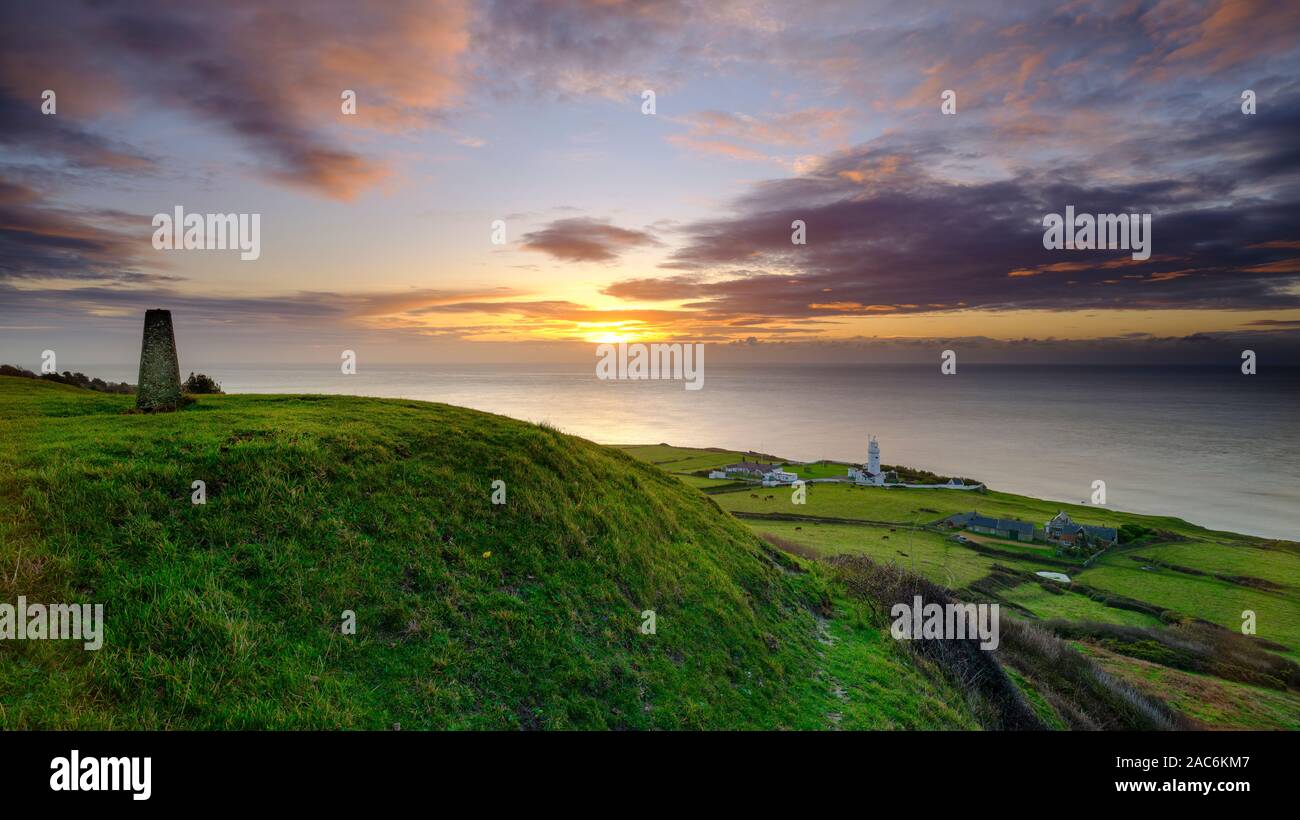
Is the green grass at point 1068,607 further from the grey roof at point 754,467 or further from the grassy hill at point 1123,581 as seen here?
the grey roof at point 754,467

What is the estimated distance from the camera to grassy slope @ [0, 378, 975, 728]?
7.90m

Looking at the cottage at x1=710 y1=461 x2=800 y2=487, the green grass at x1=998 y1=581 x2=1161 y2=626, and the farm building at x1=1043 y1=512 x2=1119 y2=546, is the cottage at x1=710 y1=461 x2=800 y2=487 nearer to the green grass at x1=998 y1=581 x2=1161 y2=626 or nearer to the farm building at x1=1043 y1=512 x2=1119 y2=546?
the farm building at x1=1043 y1=512 x2=1119 y2=546

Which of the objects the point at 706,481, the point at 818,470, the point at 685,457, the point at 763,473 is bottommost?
the point at 706,481

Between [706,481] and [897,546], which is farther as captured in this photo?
[706,481]

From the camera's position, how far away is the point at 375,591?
1055 cm

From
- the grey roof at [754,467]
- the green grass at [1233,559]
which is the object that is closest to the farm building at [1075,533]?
the green grass at [1233,559]

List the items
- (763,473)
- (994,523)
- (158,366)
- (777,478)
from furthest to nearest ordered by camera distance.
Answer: (763,473), (777,478), (994,523), (158,366)

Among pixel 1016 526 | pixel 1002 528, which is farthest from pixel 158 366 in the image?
pixel 1016 526

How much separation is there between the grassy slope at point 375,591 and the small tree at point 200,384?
10.6m

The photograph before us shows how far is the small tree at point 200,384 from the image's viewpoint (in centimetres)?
3008

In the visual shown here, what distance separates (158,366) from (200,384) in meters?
16.9

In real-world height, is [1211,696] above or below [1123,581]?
above

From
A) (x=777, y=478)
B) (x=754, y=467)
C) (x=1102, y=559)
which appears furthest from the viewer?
(x=754, y=467)

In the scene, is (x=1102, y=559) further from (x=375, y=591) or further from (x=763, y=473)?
(x=375, y=591)
